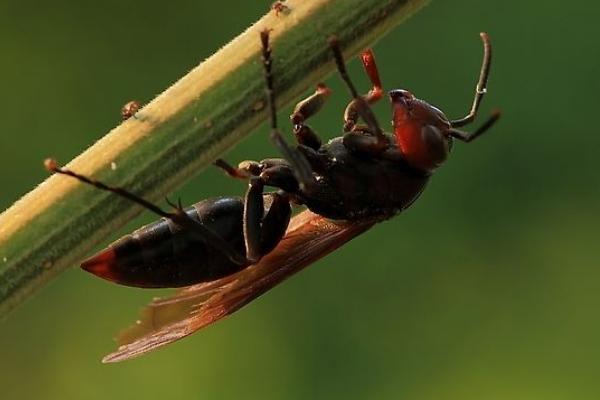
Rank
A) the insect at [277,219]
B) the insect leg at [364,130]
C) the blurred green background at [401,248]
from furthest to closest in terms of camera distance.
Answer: the blurred green background at [401,248]
the insect at [277,219]
the insect leg at [364,130]

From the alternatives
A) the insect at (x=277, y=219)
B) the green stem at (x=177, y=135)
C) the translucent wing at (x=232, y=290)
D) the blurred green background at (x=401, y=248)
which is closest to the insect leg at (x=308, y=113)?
the insect at (x=277, y=219)

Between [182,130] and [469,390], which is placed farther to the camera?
[469,390]

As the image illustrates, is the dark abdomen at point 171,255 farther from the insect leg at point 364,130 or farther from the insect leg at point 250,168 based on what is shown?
the insect leg at point 364,130

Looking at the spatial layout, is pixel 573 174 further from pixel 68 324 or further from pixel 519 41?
pixel 68 324

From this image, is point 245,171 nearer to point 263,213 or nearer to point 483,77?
point 263,213

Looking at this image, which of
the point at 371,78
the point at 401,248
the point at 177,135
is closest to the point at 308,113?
the point at 371,78

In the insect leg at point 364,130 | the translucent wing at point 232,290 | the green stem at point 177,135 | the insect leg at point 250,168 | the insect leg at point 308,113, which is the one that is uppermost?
the insect leg at point 308,113

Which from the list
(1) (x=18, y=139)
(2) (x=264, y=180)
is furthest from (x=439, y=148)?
(1) (x=18, y=139)
